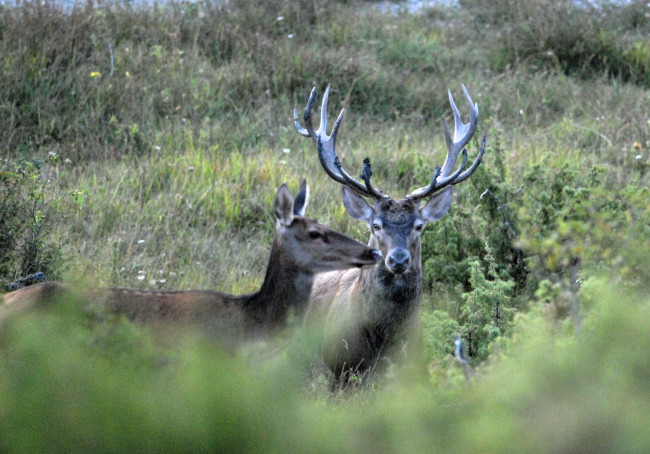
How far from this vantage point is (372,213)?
6078 mm

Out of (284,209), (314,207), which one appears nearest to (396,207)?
(284,209)

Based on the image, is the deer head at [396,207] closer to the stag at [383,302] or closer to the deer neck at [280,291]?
the stag at [383,302]

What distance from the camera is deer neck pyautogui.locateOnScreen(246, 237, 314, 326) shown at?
212 inches

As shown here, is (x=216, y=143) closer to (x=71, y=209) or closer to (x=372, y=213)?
(x=71, y=209)

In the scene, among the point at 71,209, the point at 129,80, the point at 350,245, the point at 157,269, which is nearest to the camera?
the point at 350,245

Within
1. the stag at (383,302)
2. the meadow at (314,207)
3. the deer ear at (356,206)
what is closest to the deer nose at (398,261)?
the stag at (383,302)

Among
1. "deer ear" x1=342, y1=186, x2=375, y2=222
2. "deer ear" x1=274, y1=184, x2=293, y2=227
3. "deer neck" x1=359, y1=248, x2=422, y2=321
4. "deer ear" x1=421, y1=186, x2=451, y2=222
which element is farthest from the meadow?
"deer ear" x1=274, y1=184, x2=293, y2=227

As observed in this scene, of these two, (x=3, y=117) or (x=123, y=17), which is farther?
(x=123, y=17)

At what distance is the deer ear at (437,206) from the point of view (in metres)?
6.24

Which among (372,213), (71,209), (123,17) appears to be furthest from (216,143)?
(372,213)

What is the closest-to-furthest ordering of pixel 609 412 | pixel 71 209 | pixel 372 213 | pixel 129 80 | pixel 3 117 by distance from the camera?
pixel 609 412, pixel 372 213, pixel 71 209, pixel 3 117, pixel 129 80

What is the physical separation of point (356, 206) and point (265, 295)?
1.06m

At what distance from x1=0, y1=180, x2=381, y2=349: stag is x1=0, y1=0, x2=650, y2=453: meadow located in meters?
0.44

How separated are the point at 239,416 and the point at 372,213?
12.9 feet
